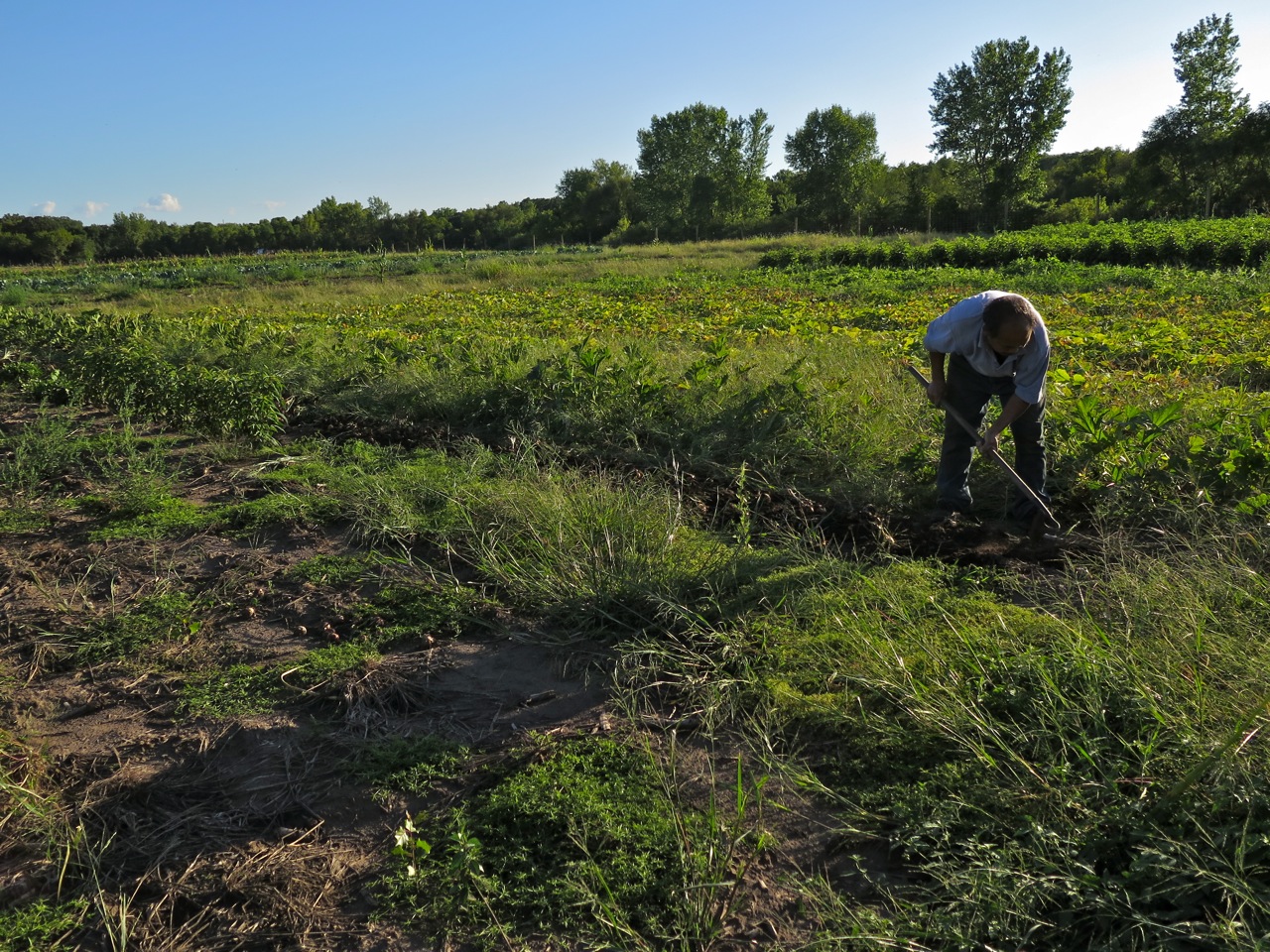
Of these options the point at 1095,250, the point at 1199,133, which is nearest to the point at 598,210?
the point at 1199,133

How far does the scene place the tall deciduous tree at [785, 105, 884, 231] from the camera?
53.1 meters

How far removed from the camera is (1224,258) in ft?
59.7

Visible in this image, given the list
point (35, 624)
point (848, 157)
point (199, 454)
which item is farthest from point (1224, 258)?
point (848, 157)

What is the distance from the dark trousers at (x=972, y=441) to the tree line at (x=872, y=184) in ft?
139

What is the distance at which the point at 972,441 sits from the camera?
4691mm

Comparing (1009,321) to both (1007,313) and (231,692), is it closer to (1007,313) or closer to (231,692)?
(1007,313)

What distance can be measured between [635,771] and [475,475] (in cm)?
314

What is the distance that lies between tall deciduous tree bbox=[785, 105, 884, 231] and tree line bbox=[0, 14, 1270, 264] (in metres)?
0.11

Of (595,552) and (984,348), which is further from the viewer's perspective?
(984,348)

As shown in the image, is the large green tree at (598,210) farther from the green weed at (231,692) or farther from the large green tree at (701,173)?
the green weed at (231,692)

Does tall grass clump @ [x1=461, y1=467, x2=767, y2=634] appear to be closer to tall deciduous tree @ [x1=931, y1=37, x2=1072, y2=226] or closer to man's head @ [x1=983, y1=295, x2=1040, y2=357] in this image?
man's head @ [x1=983, y1=295, x2=1040, y2=357]

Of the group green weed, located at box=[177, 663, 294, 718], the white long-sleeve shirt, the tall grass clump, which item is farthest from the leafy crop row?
green weed, located at box=[177, 663, 294, 718]

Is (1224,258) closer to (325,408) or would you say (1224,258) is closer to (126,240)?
(325,408)

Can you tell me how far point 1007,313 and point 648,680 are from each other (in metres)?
2.49
